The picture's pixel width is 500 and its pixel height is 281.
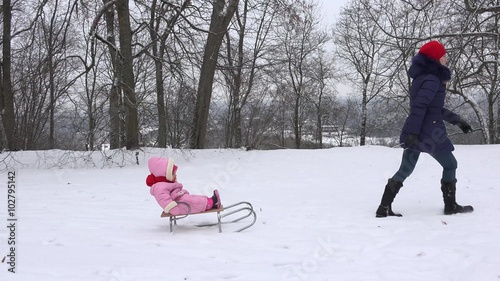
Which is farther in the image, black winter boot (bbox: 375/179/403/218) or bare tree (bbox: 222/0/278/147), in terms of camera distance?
bare tree (bbox: 222/0/278/147)

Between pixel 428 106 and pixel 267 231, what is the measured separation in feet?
Answer: 7.67

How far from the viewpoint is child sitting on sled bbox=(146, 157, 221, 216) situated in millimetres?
4172

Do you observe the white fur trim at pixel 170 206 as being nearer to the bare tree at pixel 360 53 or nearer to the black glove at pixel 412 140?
the black glove at pixel 412 140

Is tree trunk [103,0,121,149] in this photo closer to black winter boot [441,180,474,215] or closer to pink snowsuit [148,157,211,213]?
pink snowsuit [148,157,211,213]

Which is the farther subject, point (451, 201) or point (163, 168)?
point (451, 201)

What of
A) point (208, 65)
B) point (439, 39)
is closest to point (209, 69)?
point (208, 65)

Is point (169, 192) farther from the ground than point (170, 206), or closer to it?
farther from the ground

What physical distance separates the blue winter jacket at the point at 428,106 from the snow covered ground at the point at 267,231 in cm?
91

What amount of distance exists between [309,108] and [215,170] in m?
27.1

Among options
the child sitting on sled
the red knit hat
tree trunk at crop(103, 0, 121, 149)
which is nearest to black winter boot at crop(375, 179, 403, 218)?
the red knit hat

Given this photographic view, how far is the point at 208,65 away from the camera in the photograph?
11969mm

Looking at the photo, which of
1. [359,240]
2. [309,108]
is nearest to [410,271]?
[359,240]

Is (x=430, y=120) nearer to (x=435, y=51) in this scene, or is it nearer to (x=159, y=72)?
(x=435, y=51)

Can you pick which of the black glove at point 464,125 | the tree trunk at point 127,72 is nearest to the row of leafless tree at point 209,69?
the tree trunk at point 127,72
